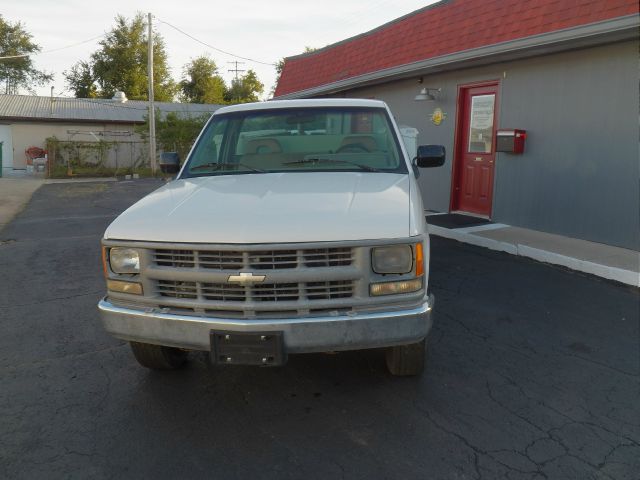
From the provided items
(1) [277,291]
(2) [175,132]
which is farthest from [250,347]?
(2) [175,132]

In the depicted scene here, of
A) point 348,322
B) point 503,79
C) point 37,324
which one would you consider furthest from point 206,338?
point 503,79

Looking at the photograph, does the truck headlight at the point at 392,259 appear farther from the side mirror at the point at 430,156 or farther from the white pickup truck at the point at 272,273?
the side mirror at the point at 430,156

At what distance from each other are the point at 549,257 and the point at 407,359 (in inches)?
162

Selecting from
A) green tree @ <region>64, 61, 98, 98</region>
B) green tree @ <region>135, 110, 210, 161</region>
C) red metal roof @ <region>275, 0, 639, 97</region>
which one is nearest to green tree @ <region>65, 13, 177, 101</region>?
green tree @ <region>64, 61, 98, 98</region>

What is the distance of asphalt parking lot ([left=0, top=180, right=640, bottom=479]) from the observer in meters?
2.71

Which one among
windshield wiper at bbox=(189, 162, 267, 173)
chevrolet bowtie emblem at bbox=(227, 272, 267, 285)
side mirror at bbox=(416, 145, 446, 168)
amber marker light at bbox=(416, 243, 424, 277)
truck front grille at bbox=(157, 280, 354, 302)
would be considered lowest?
truck front grille at bbox=(157, 280, 354, 302)

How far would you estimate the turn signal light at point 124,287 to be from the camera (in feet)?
9.91

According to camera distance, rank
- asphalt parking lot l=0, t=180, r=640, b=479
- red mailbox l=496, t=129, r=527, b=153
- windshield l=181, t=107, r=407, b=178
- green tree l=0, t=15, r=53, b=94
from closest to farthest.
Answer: asphalt parking lot l=0, t=180, r=640, b=479 < windshield l=181, t=107, r=407, b=178 < red mailbox l=496, t=129, r=527, b=153 < green tree l=0, t=15, r=53, b=94

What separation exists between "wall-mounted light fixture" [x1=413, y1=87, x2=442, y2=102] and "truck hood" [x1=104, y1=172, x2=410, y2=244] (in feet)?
23.8

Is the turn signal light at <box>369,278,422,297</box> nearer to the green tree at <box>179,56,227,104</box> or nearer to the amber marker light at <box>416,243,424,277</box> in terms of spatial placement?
the amber marker light at <box>416,243,424,277</box>

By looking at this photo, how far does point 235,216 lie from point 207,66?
5558cm

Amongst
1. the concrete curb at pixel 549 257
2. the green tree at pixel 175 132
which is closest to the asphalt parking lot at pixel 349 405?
the concrete curb at pixel 549 257

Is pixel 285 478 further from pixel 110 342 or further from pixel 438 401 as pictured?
pixel 110 342

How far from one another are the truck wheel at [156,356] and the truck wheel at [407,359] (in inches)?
58.3
